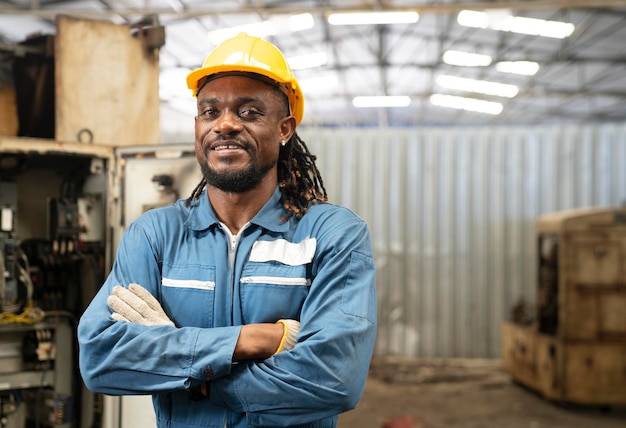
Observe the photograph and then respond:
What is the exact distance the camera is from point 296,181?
235 cm

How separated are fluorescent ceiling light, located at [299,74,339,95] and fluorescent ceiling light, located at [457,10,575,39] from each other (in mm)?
3690

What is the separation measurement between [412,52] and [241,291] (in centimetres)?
1254

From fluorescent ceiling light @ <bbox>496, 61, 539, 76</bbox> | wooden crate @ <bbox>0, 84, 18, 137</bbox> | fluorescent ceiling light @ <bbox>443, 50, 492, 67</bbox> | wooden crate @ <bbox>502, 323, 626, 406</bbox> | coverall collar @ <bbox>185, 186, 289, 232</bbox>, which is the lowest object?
wooden crate @ <bbox>502, 323, 626, 406</bbox>

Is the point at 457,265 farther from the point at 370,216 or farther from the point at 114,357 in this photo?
the point at 114,357

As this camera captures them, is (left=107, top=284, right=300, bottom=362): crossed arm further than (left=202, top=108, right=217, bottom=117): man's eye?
No

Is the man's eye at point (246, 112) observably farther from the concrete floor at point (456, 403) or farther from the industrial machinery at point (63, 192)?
the concrete floor at point (456, 403)

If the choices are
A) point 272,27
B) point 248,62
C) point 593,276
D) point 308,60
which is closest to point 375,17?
point 272,27

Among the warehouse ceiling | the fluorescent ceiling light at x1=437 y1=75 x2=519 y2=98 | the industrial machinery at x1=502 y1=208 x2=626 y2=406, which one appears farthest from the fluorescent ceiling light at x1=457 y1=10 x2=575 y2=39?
the industrial machinery at x1=502 y1=208 x2=626 y2=406

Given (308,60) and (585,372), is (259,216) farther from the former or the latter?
(308,60)

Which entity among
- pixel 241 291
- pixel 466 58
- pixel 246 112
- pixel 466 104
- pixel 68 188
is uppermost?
pixel 466 58

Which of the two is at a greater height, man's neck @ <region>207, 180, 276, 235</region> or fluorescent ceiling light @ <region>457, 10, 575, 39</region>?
fluorescent ceiling light @ <region>457, 10, 575, 39</region>

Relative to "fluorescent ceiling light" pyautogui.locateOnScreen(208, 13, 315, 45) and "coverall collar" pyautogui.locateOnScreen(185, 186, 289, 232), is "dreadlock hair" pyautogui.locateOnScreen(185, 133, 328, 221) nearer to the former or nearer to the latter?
"coverall collar" pyautogui.locateOnScreen(185, 186, 289, 232)

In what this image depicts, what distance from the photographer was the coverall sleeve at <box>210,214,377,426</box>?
5.94 feet

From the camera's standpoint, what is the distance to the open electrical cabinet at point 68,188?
12.2 feet
